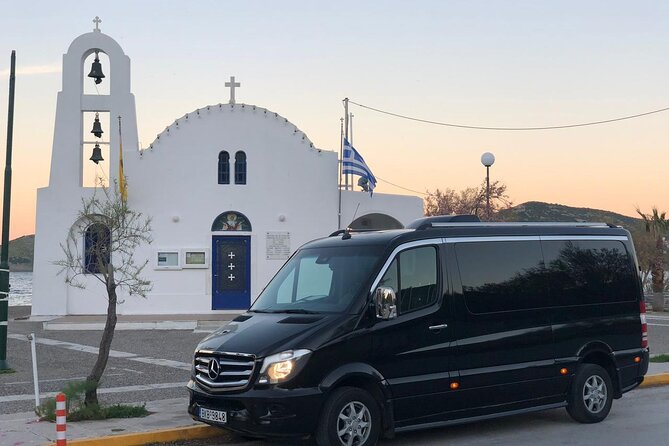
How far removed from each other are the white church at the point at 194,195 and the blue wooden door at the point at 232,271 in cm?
3

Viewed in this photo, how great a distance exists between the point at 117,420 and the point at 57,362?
7172 millimetres

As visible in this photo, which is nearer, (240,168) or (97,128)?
(97,128)

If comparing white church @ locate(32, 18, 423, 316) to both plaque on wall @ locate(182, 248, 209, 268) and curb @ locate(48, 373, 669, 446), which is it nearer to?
plaque on wall @ locate(182, 248, 209, 268)

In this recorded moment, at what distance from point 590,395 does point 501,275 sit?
6.39ft

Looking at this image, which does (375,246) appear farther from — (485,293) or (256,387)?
(256,387)

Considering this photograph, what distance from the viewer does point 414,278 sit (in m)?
9.12

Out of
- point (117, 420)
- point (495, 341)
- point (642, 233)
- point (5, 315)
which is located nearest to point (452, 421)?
point (495, 341)

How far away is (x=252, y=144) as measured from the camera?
26.6 m

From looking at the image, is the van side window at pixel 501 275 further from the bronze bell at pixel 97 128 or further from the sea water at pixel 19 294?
the bronze bell at pixel 97 128

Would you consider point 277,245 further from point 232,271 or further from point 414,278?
point 414,278

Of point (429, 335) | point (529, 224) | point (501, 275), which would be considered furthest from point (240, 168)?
point (429, 335)

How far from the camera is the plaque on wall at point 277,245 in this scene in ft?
86.6

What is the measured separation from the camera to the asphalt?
9273mm

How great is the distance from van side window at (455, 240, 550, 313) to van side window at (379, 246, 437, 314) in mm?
401
